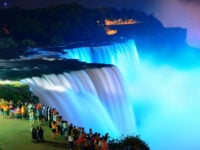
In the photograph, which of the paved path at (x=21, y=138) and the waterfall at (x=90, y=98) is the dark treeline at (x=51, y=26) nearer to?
the waterfall at (x=90, y=98)

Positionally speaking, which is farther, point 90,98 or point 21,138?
point 90,98

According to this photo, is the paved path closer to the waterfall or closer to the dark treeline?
the waterfall

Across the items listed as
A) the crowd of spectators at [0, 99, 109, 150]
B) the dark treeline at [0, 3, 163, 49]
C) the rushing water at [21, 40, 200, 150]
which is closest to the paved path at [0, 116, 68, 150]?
the crowd of spectators at [0, 99, 109, 150]

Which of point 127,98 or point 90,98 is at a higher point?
point 90,98

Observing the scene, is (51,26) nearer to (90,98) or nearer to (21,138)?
(90,98)

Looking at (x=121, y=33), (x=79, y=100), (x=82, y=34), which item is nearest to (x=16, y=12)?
(x=82, y=34)

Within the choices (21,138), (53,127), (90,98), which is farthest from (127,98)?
(21,138)

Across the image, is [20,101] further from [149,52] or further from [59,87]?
[149,52]
